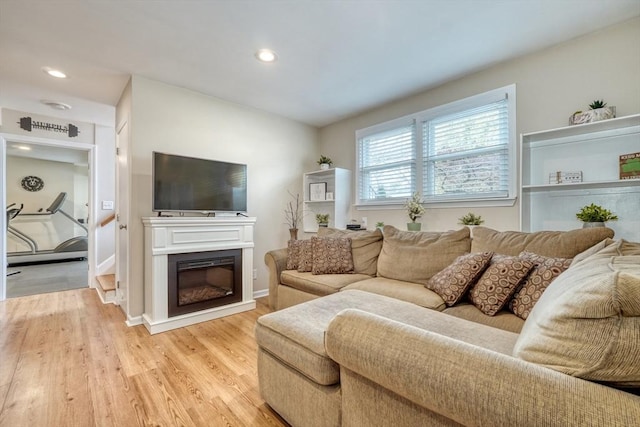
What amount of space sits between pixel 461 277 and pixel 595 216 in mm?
1103

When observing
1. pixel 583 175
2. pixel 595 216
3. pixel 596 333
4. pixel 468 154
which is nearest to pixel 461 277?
pixel 595 216

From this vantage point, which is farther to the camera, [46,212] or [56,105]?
Answer: [46,212]

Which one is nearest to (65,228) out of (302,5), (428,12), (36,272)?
(36,272)

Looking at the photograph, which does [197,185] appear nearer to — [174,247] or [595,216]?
[174,247]

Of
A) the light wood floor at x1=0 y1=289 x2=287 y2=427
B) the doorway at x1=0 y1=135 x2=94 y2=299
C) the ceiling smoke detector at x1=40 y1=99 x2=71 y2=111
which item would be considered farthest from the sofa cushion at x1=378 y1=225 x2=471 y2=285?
the doorway at x1=0 y1=135 x2=94 y2=299

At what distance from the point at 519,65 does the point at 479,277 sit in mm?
2009

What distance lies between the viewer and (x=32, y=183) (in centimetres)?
645

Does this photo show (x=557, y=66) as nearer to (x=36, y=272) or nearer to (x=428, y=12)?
(x=428, y=12)

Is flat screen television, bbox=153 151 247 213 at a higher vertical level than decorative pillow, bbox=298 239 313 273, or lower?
higher

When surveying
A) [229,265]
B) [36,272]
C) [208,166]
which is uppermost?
[208,166]

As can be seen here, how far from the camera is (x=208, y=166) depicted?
2963mm

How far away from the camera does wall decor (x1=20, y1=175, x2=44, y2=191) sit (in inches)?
251

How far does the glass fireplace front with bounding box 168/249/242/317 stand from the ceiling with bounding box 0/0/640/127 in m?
1.85

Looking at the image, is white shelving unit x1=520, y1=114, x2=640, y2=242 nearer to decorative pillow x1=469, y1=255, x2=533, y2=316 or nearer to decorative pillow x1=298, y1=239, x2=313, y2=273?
decorative pillow x1=469, y1=255, x2=533, y2=316
